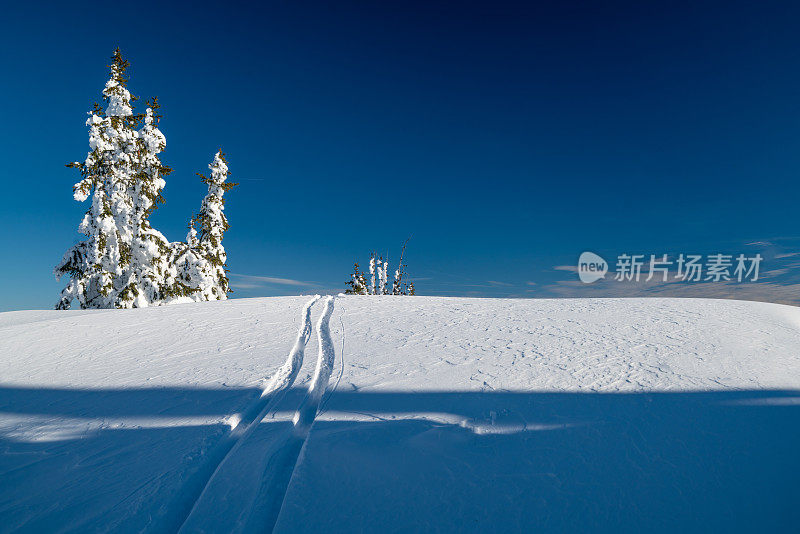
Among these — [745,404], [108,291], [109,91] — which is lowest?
[108,291]

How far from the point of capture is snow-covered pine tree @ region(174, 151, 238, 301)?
56.6 feet

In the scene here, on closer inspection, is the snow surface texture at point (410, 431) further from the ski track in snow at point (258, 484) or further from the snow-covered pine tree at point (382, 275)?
the snow-covered pine tree at point (382, 275)

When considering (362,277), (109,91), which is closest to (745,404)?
(109,91)

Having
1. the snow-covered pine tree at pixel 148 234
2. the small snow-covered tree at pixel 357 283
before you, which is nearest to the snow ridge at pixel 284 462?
the snow-covered pine tree at pixel 148 234

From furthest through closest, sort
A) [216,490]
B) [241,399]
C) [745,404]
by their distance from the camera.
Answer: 1. [241,399]
2. [745,404]
3. [216,490]

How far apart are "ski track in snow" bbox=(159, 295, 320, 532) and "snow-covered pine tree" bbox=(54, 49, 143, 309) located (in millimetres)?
13012

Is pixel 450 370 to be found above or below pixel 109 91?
below

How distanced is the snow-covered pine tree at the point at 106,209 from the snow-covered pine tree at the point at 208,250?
242cm

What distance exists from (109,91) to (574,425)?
1951 cm

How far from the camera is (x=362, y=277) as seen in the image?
31.3m

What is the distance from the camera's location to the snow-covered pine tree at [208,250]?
1725 centimetres

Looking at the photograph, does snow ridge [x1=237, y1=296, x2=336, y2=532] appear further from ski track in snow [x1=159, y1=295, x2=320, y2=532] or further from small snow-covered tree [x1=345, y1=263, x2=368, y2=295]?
small snow-covered tree [x1=345, y1=263, x2=368, y2=295]

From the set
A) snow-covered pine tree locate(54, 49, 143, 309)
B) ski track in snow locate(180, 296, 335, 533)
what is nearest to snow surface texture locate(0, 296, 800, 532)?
ski track in snow locate(180, 296, 335, 533)

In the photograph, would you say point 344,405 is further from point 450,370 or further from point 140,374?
point 140,374
